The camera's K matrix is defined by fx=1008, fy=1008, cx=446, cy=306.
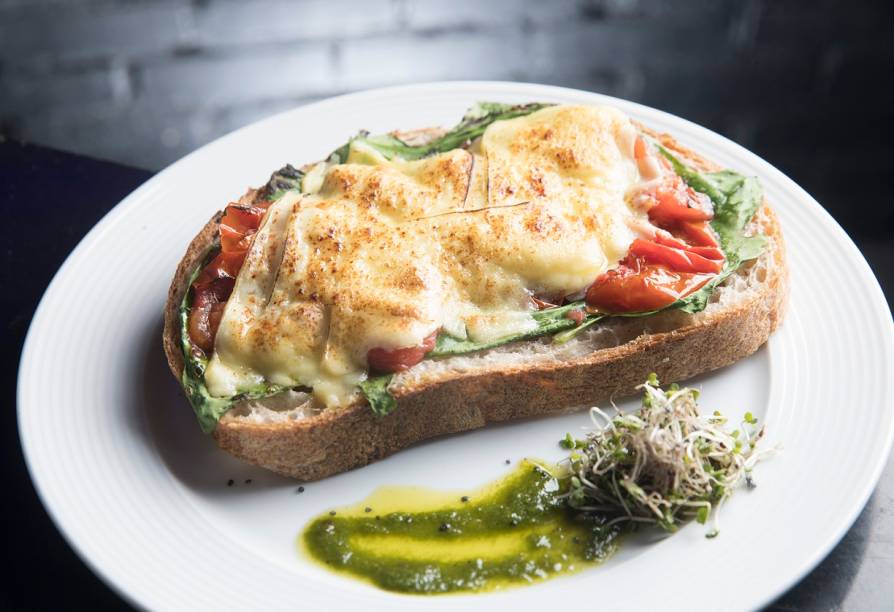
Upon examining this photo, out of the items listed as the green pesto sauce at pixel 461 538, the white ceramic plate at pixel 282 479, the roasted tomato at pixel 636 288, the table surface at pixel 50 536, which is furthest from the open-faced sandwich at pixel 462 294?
the table surface at pixel 50 536

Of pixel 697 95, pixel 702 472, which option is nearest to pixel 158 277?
pixel 702 472

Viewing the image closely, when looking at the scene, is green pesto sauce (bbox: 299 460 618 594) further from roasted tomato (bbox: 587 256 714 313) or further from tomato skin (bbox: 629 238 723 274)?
tomato skin (bbox: 629 238 723 274)

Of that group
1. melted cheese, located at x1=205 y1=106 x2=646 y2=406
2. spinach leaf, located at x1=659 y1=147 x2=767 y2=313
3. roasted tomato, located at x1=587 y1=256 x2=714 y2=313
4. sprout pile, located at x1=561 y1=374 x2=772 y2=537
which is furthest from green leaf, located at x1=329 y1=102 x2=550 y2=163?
sprout pile, located at x1=561 y1=374 x2=772 y2=537

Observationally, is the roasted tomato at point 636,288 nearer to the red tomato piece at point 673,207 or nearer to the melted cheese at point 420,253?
the melted cheese at point 420,253

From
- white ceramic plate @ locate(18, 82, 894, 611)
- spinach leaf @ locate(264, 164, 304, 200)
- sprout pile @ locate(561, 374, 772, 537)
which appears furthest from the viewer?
spinach leaf @ locate(264, 164, 304, 200)

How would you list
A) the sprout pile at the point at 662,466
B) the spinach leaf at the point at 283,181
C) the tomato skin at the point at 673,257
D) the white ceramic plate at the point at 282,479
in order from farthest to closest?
the spinach leaf at the point at 283,181, the tomato skin at the point at 673,257, the sprout pile at the point at 662,466, the white ceramic plate at the point at 282,479

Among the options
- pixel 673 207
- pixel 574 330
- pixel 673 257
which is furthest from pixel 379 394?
pixel 673 207

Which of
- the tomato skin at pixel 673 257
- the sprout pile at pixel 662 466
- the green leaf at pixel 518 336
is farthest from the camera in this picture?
the tomato skin at pixel 673 257
